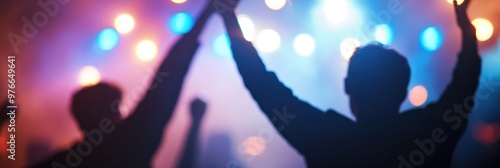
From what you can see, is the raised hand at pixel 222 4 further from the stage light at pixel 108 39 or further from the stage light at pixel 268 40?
the stage light at pixel 108 39

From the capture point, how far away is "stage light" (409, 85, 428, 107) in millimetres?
2123

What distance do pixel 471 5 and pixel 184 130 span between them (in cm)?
181

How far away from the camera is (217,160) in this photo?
1956mm

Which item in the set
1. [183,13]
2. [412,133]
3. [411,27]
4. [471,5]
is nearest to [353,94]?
[412,133]

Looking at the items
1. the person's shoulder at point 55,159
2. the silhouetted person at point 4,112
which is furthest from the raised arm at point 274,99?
the silhouetted person at point 4,112

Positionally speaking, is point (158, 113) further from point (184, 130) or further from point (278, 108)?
point (278, 108)

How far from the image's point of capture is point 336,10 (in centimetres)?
216

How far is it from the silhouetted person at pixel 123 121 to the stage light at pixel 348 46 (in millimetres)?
802

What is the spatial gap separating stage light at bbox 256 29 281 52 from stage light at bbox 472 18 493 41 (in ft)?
3.89

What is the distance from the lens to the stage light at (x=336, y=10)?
84.3 inches

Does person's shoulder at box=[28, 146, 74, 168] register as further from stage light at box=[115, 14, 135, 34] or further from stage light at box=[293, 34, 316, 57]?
stage light at box=[293, 34, 316, 57]

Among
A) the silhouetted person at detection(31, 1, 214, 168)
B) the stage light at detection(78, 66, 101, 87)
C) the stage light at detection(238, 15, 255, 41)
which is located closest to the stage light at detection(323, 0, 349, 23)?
the stage light at detection(238, 15, 255, 41)

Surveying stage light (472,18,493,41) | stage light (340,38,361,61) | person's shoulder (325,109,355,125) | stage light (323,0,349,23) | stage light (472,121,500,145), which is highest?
stage light (323,0,349,23)

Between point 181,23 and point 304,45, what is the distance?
67 cm
